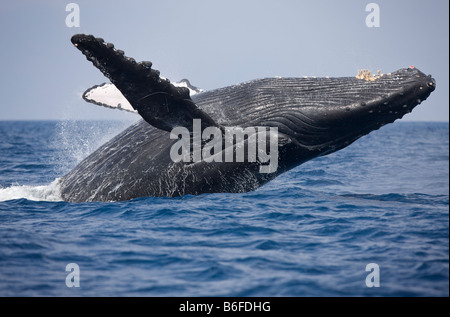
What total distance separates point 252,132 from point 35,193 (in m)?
5.29

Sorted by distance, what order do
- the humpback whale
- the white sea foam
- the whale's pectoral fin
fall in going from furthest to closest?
the white sea foam, the humpback whale, the whale's pectoral fin

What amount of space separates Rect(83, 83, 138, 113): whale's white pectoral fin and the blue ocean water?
2.20 metres

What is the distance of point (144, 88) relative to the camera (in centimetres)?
890

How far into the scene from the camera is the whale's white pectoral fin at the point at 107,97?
1228 centimetres

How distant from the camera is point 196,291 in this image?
6816mm

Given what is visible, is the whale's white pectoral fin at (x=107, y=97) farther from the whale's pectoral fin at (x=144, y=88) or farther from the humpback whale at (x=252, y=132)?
the whale's pectoral fin at (x=144, y=88)

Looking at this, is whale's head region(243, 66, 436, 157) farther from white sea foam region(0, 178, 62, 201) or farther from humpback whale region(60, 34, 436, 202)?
white sea foam region(0, 178, 62, 201)

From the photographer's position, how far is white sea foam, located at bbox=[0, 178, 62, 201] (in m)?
11.9

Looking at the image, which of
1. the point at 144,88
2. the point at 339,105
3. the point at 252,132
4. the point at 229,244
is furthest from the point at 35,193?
the point at 339,105

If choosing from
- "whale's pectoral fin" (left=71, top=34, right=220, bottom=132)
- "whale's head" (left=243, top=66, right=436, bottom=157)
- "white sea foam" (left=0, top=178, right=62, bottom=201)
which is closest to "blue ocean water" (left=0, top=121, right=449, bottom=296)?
"white sea foam" (left=0, top=178, right=62, bottom=201)

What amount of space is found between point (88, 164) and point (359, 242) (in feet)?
19.3

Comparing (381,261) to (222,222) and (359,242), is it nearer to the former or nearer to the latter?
(359,242)

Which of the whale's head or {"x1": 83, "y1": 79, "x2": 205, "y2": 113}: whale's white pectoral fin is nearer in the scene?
the whale's head
